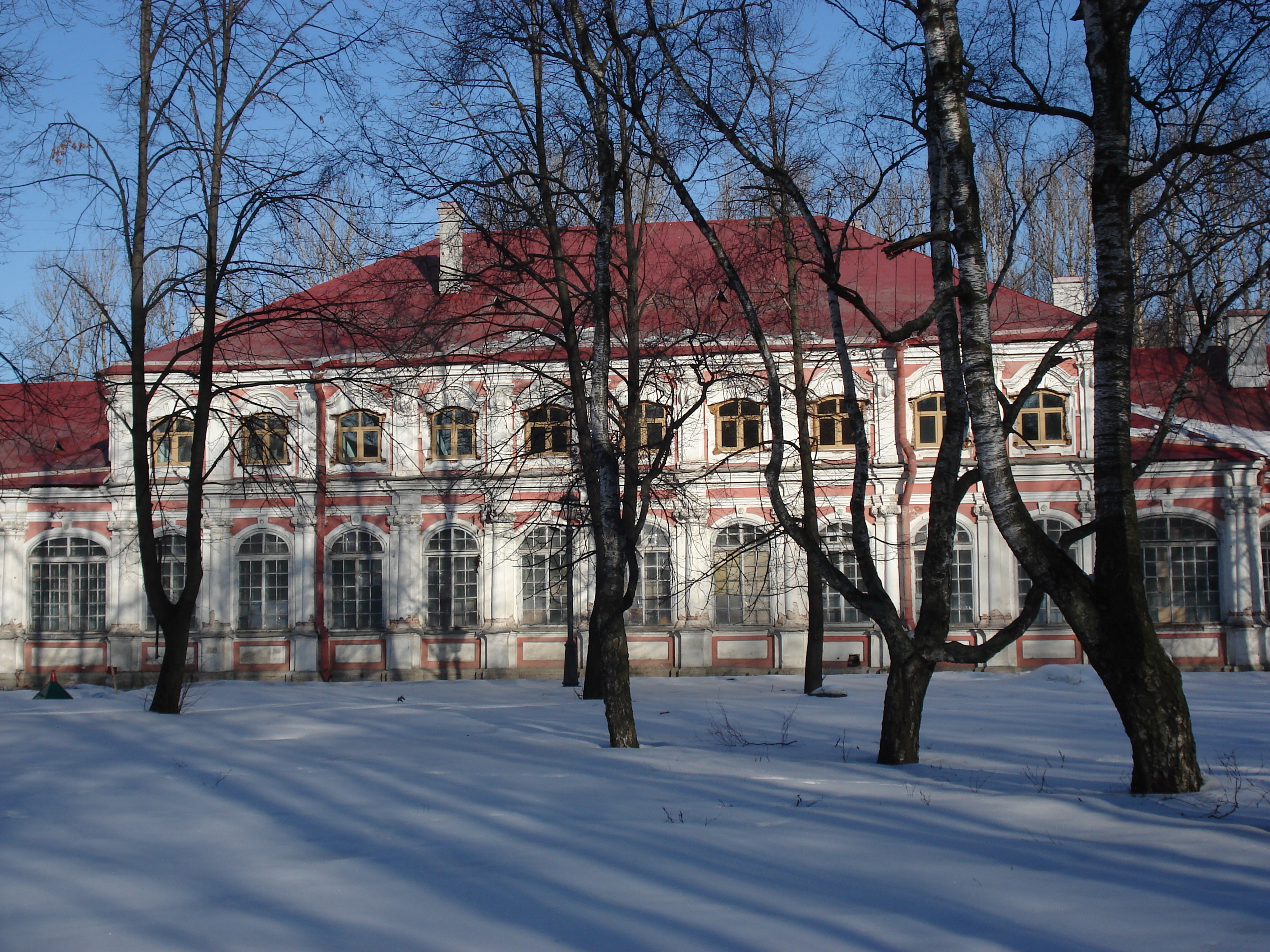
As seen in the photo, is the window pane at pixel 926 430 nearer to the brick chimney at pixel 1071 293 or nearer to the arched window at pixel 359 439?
the brick chimney at pixel 1071 293

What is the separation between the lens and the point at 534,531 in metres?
23.1

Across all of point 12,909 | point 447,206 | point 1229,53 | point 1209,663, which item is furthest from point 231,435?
point 1209,663

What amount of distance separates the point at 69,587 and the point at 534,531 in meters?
10.7

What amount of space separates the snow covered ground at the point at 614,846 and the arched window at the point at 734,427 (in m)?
12.6

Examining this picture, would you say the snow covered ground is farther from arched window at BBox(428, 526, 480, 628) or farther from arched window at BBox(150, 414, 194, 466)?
arched window at BBox(150, 414, 194, 466)

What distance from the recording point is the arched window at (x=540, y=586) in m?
23.1

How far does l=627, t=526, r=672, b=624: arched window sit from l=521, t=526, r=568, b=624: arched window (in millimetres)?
1614

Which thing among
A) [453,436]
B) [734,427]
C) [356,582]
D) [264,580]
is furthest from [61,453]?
[734,427]

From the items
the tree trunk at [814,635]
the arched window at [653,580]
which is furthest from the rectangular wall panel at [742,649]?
the tree trunk at [814,635]

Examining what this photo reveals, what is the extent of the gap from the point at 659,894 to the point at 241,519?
2086 cm

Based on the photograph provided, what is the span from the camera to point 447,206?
11867mm

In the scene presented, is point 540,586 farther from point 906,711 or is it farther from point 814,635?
point 906,711

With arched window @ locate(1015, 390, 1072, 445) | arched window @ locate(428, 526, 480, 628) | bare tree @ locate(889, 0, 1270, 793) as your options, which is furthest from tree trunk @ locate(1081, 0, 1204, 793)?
arched window @ locate(428, 526, 480, 628)

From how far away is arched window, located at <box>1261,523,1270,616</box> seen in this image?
72.3 feet
